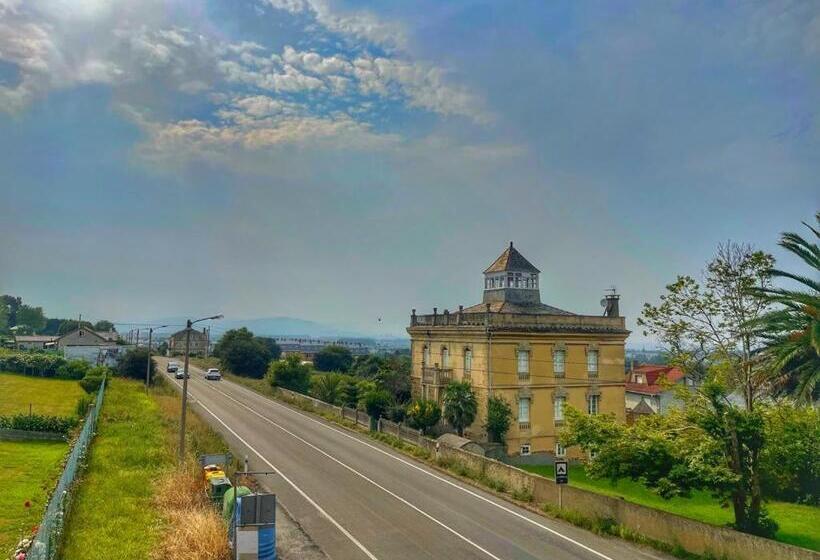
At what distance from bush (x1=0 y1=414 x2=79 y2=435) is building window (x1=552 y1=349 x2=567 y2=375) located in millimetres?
32548

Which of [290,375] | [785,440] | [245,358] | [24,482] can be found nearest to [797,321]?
[785,440]

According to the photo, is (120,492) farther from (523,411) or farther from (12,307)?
(12,307)

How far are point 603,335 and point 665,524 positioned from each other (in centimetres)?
2612

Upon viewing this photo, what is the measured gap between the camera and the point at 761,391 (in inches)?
1110

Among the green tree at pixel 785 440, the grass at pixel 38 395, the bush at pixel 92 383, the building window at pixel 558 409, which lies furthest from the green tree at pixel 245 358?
the green tree at pixel 785 440

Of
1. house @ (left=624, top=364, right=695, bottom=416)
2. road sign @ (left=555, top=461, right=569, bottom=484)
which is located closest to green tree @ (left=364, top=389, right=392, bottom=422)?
road sign @ (left=555, top=461, right=569, bottom=484)

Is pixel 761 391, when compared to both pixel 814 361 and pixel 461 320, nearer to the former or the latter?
pixel 814 361

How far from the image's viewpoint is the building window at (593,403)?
4425 centimetres

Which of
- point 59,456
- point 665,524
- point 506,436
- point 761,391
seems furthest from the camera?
point 506,436

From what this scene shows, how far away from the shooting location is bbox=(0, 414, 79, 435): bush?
34281 mm

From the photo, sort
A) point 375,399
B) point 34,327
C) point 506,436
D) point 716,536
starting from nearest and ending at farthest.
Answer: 1. point 716,536
2. point 506,436
3. point 375,399
4. point 34,327

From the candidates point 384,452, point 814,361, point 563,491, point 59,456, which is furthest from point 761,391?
point 59,456

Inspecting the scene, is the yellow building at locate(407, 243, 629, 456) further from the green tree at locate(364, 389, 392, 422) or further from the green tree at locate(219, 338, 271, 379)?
the green tree at locate(219, 338, 271, 379)

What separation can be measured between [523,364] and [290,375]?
32831 mm
